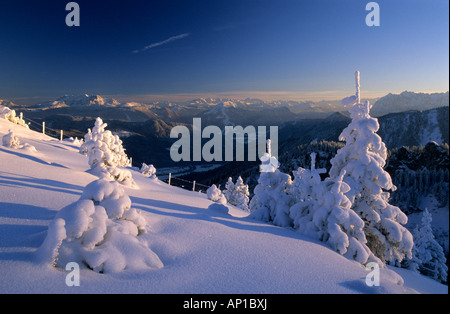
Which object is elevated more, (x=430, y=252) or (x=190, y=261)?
(x=190, y=261)

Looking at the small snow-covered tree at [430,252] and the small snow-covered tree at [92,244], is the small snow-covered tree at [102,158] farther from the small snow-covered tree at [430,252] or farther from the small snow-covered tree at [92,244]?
the small snow-covered tree at [430,252]

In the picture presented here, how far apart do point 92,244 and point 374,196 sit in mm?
9046

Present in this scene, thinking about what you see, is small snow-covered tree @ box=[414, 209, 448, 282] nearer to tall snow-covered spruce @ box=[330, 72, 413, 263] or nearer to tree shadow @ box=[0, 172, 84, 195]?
tall snow-covered spruce @ box=[330, 72, 413, 263]

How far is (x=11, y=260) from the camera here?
11.8 ft

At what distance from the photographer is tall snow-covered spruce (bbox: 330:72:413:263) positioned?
8.56 m

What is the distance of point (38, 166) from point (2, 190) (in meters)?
4.89

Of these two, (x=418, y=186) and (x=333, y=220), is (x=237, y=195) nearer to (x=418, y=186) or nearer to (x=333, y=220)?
(x=333, y=220)

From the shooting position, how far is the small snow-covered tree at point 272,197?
8.85 meters

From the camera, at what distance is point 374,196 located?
8.90m

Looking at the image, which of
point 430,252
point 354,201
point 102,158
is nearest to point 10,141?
point 102,158

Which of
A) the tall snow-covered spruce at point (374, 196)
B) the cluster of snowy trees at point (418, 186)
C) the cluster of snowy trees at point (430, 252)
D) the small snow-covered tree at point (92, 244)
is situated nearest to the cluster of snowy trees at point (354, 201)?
the tall snow-covered spruce at point (374, 196)

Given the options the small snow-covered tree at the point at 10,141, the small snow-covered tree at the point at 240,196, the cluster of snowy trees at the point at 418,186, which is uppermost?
the small snow-covered tree at the point at 10,141

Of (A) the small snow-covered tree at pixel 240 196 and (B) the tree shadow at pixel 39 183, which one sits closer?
(B) the tree shadow at pixel 39 183
